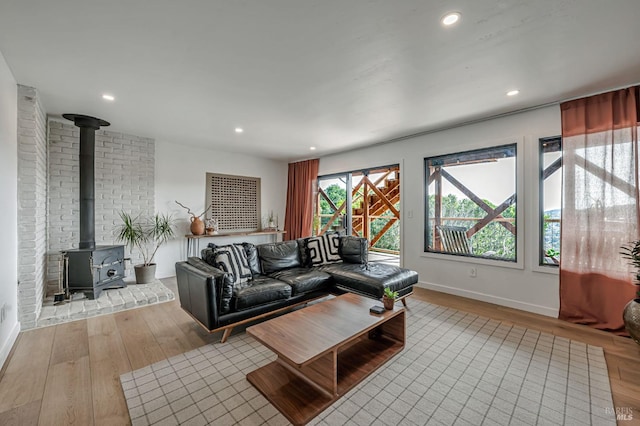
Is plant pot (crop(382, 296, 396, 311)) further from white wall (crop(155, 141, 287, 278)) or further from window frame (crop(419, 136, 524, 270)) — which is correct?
white wall (crop(155, 141, 287, 278))

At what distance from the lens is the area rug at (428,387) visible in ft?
5.15

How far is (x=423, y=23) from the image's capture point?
1.75 metres

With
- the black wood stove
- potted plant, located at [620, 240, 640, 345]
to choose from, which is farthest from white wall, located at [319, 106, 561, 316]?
the black wood stove

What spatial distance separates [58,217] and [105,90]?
2267 millimetres

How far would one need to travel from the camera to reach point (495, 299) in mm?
3492

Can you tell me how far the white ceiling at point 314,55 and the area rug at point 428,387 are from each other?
8.01 feet

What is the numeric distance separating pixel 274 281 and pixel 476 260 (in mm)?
2772

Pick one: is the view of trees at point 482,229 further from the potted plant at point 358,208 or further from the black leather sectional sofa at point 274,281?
the potted plant at point 358,208

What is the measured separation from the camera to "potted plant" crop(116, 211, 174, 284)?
422 cm

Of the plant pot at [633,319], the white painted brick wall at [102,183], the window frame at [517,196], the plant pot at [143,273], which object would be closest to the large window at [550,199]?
the window frame at [517,196]

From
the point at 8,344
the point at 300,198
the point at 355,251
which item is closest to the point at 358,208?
the point at 300,198

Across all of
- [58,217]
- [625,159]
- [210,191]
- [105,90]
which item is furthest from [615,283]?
[58,217]

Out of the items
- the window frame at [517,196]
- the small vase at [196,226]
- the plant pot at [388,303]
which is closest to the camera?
the plant pot at [388,303]

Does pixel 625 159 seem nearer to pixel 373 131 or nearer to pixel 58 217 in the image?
pixel 373 131
